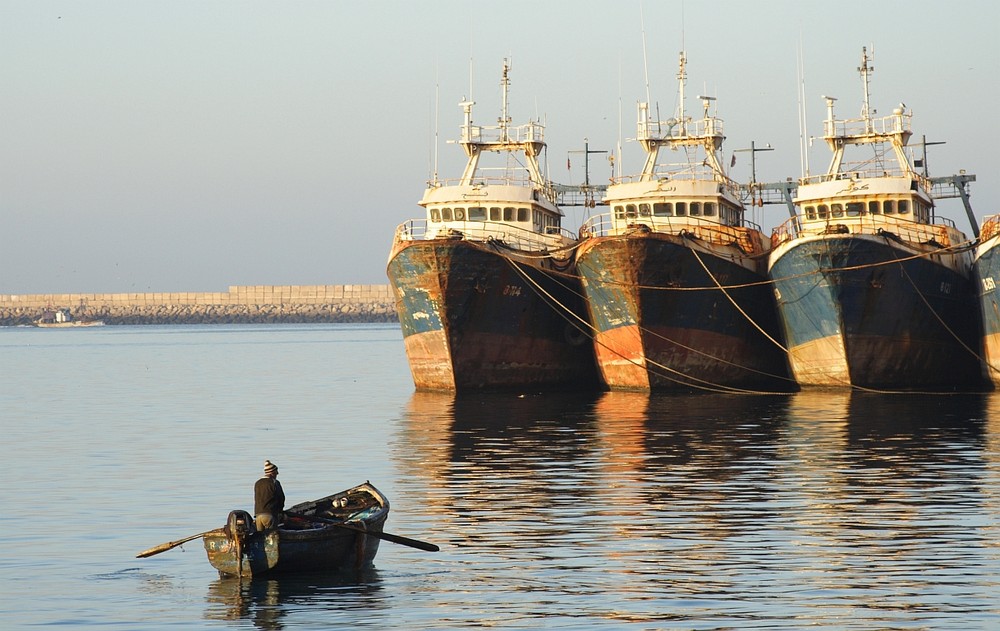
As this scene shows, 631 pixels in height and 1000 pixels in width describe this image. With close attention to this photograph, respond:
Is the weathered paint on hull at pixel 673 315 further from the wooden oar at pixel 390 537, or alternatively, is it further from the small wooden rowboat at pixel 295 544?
the wooden oar at pixel 390 537

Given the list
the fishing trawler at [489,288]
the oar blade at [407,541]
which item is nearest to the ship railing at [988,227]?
the fishing trawler at [489,288]

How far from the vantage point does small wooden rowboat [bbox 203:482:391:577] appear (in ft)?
66.4

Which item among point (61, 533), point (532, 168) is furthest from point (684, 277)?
point (61, 533)

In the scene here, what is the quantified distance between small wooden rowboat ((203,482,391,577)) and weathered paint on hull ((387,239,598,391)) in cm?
2874

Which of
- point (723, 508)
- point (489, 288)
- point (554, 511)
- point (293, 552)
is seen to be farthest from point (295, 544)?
point (489, 288)

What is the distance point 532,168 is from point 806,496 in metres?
34.9

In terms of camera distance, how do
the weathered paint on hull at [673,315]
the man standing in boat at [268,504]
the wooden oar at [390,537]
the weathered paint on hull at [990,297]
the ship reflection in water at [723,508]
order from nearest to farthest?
the ship reflection in water at [723,508]
the man standing in boat at [268,504]
the wooden oar at [390,537]
the weathered paint on hull at [990,297]
the weathered paint on hull at [673,315]

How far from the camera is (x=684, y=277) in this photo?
164 ft

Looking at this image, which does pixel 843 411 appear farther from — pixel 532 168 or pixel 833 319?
pixel 532 168

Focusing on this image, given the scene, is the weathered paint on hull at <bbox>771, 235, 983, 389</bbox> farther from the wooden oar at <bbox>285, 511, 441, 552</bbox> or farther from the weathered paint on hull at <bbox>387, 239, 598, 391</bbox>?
the wooden oar at <bbox>285, 511, 441, 552</bbox>

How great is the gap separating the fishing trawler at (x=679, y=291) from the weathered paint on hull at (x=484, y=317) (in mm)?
1622

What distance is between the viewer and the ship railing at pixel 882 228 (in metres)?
53.4

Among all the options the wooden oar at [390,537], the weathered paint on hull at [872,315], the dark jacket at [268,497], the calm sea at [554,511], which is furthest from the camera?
the weathered paint on hull at [872,315]

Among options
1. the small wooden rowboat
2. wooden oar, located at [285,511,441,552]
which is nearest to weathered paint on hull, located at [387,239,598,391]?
the small wooden rowboat
